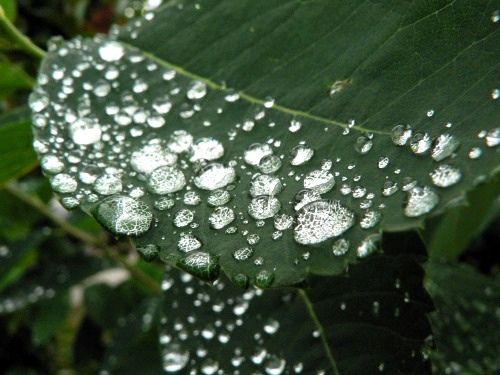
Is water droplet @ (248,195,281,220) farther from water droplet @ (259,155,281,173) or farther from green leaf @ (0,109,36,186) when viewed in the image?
green leaf @ (0,109,36,186)

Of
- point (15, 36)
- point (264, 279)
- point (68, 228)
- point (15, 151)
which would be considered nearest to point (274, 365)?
point (264, 279)

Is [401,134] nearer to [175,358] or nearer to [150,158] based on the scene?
[150,158]

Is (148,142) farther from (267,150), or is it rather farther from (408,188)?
(408,188)

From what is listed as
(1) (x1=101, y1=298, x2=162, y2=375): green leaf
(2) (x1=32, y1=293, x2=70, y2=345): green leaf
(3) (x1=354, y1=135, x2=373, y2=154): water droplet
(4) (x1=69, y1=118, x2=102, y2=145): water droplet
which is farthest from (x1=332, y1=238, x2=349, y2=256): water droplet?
(2) (x1=32, y1=293, x2=70, y2=345): green leaf

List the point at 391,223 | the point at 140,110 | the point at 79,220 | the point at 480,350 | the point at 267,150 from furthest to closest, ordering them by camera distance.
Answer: the point at 79,220 < the point at 480,350 < the point at 140,110 < the point at 267,150 < the point at 391,223

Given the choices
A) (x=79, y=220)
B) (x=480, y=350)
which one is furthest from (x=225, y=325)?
(x=79, y=220)

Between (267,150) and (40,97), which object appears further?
(40,97)
